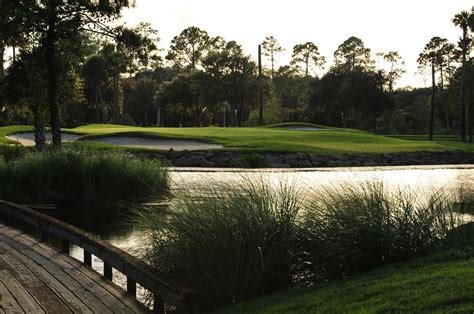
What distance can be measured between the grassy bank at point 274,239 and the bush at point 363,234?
0.04 feet

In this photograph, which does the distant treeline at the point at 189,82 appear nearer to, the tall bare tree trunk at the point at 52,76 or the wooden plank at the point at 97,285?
the tall bare tree trunk at the point at 52,76

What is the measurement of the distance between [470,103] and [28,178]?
175ft

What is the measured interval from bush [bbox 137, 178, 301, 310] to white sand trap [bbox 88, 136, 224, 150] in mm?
29481

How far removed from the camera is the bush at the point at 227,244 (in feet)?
22.4

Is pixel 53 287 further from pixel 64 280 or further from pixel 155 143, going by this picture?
pixel 155 143

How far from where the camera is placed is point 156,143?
39.6m

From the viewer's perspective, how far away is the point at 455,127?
262ft

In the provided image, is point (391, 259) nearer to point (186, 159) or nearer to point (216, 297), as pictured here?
point (216, 297)

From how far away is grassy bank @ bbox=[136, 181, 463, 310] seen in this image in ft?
22.5

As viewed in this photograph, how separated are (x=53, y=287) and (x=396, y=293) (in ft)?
12.1

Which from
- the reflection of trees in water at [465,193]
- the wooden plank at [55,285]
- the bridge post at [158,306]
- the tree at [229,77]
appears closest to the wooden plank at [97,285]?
the bridge post at [158,306]

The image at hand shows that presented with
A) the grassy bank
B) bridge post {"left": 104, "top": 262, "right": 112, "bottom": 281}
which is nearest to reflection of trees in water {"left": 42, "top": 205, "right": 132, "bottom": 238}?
bridge post {"left": 104, "top": 262, "right": 112, "bottom": 281}

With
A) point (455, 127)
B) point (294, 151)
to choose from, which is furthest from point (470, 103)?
point (294, 151)

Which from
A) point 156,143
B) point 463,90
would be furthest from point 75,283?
point 463,90
